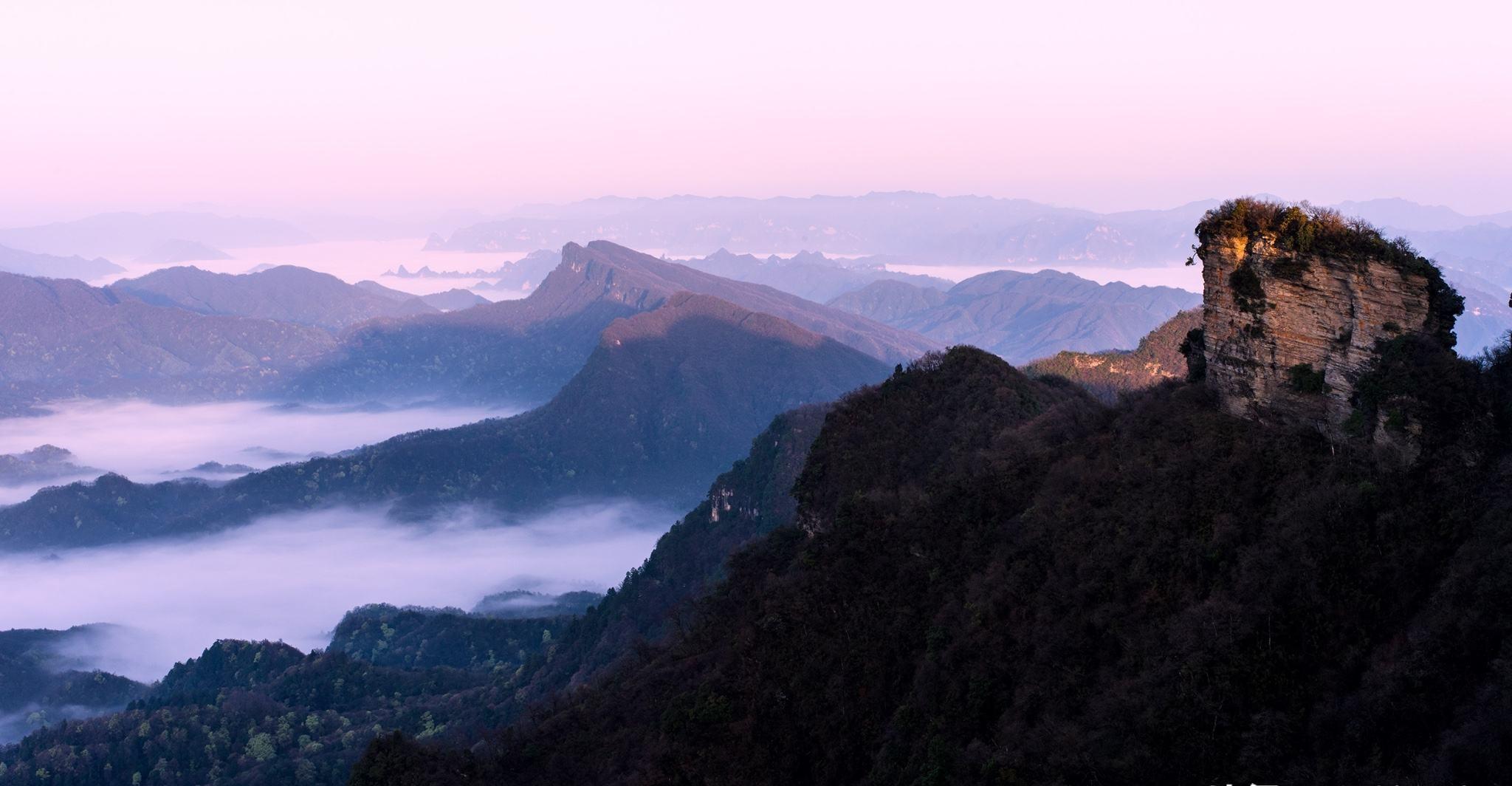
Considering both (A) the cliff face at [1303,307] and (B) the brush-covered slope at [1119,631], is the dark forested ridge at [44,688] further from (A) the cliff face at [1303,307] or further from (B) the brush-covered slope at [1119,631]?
(A) the cliff face at [1303,307]

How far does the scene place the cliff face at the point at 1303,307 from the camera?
28.8m

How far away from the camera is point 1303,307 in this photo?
31.4 metres

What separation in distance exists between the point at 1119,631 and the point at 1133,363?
83.9m

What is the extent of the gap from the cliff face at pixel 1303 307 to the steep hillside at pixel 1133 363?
64.5m

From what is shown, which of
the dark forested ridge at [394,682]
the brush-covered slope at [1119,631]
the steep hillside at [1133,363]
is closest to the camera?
the brush-covered slope at [1119,631]

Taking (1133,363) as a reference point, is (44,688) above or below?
below

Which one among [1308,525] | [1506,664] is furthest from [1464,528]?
[1506,664]

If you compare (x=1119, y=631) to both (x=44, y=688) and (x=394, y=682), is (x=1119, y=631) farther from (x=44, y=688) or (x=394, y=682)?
(x=44, y=688)

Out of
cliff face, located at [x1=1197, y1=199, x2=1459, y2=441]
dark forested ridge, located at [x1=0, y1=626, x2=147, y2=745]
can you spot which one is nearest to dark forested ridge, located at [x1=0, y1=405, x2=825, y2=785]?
dark forested ridge, located at [x1=0, y1=626, x2=147, y2=745]

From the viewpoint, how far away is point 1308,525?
2605 cm

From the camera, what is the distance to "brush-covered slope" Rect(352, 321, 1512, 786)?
70.8 ft

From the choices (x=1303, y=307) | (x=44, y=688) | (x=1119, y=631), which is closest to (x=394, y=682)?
(x=44, y=688)

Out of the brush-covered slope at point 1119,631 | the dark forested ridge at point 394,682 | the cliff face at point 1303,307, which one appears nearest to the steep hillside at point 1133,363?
the dark forested ridge at point 394,682

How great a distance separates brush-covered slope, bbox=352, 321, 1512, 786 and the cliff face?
1114 millimetres
